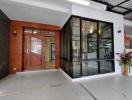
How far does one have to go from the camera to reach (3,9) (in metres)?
4.37

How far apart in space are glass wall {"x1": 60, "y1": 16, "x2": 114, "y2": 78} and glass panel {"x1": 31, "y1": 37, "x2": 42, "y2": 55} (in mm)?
2422

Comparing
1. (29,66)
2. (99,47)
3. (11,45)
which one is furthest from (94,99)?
(11,45)

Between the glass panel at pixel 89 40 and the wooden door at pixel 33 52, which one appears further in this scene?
the wooden door at pixel 33 52

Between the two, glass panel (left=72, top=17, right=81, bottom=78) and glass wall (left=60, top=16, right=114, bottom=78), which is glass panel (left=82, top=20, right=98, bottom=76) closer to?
glass wall (left=60, top=16, right=114, bottom=78)

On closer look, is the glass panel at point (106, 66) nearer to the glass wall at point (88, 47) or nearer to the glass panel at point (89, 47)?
the glass wall at point (88, 47)

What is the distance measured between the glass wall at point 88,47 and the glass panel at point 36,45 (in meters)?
2.42

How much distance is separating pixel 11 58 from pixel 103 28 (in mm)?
5404

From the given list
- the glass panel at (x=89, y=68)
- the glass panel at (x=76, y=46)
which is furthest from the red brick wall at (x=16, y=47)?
the glass panel at (x=89, y=68)

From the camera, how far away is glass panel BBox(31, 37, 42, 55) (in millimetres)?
6387

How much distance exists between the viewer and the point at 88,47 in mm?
4789

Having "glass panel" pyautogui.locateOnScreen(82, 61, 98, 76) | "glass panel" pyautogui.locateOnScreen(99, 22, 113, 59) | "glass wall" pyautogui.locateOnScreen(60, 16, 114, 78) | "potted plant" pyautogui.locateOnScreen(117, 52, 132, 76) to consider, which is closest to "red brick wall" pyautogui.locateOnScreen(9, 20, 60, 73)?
"glass wall" pyautogui.locateOnScreen(60, 16, 114, 78)

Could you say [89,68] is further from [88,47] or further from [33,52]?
[33,52]

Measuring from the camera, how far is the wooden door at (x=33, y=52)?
6216 mm

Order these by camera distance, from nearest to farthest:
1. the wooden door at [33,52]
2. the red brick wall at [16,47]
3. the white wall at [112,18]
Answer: the white wall at [112,18], the red brick wall at [16,47], the wooden door at [33,52]
